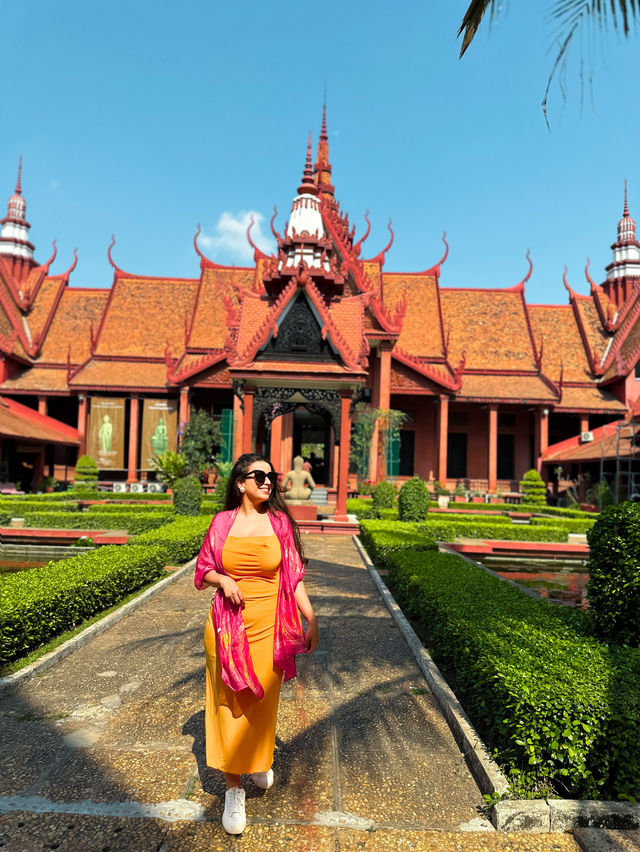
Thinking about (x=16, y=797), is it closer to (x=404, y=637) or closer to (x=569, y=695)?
(x=569, y=695)

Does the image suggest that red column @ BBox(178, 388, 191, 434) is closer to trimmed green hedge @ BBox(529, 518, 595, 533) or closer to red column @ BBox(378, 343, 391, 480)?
red column @ BBox(378, 343, 391, 480)

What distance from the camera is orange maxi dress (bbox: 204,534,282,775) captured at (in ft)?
7.41

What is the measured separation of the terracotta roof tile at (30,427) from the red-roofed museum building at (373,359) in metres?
0.76

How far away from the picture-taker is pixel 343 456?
40.1 feet

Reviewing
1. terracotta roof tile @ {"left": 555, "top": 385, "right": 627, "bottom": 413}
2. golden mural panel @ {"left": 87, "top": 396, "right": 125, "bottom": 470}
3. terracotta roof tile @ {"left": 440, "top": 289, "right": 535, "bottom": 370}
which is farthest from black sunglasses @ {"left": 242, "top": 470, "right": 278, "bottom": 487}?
terracotta roof tile @ {"left": 440, "top": 289, "right": 535, "bottom": 370}

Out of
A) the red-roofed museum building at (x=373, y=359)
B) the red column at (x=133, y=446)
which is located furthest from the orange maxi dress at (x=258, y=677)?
the red column at (x=133, y=446)

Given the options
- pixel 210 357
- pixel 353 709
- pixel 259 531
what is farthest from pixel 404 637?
pixel 210 357

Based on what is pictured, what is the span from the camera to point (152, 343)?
2486 cm

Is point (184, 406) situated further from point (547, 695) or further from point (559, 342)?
point (547, 695)

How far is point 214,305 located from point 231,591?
79.4 ft

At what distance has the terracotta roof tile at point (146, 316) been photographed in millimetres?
24609

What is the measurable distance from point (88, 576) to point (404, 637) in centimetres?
291

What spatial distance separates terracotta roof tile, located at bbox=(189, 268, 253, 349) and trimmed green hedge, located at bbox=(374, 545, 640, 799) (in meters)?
20.4

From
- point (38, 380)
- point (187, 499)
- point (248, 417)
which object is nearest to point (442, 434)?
point (248, 417)
